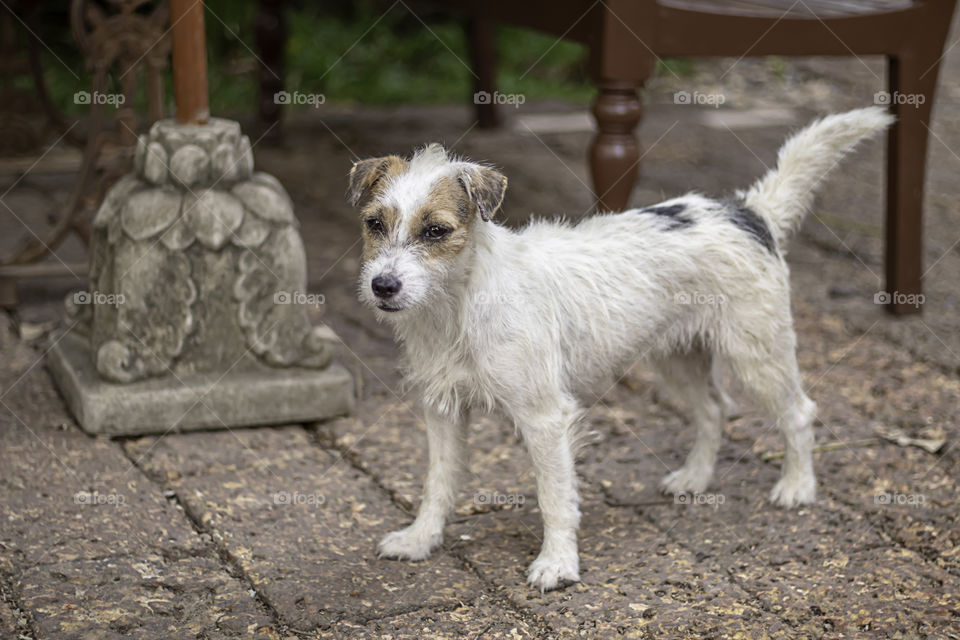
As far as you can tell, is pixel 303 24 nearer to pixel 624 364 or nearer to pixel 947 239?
pixel 947 239

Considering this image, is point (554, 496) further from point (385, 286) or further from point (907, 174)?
point (907, 174)

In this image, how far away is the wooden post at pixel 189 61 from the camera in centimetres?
424

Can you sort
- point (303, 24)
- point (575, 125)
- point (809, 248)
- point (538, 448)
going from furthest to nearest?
point (303, 24) → point (575, 125) → point (809, 248) → point (538, 448)

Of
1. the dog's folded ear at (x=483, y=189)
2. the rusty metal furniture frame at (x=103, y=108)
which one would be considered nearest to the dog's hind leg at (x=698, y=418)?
the dog's folded ear at (x=483, y=189)

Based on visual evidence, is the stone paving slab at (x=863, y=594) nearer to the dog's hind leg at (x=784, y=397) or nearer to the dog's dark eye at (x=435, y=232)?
the dog's hind leg at (x=784, y=397)

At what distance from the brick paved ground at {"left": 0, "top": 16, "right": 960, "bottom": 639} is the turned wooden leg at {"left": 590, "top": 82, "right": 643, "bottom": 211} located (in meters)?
0.86

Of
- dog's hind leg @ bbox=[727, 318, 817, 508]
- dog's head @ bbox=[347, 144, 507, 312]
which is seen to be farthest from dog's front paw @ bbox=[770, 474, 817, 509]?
dog's head @ bbox=[347, 144, 507, 312]

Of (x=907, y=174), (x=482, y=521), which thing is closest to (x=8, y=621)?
(x=482, y=521)

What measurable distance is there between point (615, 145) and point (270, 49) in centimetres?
377

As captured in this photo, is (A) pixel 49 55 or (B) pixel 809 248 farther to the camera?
(A) pixel 49 55

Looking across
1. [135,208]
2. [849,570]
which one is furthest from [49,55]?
[849,570]

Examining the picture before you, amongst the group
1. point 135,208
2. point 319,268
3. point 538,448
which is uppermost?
point 135,208

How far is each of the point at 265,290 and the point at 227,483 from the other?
0.79 meters

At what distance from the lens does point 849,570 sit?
348cm
